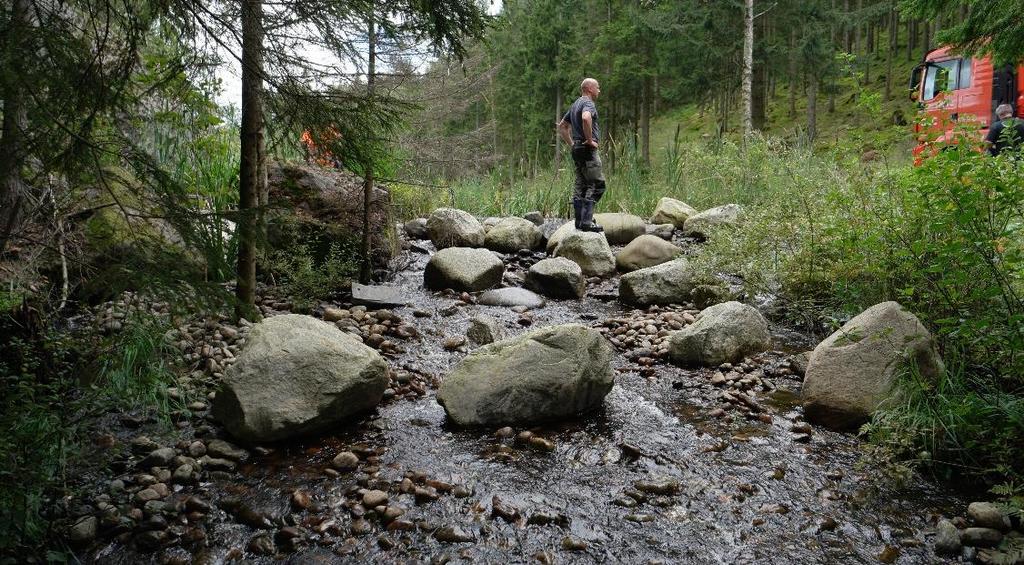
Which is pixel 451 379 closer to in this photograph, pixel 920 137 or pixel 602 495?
pixel 602 495

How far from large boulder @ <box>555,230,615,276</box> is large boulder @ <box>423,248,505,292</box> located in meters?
1.30

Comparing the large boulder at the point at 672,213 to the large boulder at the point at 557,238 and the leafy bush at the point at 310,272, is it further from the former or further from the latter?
the leafy bush at the point at 310,272

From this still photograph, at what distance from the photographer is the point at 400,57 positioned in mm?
5484

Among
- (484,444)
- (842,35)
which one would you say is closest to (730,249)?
(484,444)

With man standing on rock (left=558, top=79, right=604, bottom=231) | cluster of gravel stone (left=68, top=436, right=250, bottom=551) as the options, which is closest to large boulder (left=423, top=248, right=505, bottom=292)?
man standing on rock (left=558, top=79, right=604, bottom=231)

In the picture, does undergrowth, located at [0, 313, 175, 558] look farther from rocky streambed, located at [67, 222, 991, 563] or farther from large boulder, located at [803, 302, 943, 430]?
large boulder, located at [803, 302, 943, 430]

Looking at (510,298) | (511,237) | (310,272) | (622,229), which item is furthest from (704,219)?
(310,272)

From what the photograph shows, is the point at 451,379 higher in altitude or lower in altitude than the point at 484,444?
higher

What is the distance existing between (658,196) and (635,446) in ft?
30.5

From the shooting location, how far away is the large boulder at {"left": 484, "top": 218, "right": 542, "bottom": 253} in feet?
30.3

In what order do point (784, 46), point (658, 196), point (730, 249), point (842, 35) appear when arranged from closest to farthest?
point (730, 249) → point (658, 196) → point (784, 46) → point (842, 35)

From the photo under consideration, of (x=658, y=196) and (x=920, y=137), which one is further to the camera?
(x=658, y=196)

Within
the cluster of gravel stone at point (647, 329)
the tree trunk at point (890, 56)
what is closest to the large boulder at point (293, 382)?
the cluster of gravel stone at point (647, 329)

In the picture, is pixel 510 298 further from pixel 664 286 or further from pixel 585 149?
pixel 585 149
